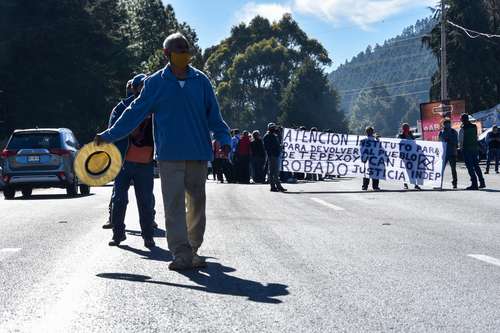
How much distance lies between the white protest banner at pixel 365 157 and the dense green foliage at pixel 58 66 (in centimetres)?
2502

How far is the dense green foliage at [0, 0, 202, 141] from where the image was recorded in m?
49.6

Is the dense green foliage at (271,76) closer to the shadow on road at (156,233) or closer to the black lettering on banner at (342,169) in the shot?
the black lettering on banner at (342,169)

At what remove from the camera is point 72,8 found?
53.2 metres

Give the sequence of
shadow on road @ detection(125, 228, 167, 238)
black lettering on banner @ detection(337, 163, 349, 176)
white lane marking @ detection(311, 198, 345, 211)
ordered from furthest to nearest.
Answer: black lettering on banner @ detection(337, 163, 349, 176)
white lane marking @ detection(311, 198, 345, 211)
shadow on road @ detection(125, 228, 167, 238)

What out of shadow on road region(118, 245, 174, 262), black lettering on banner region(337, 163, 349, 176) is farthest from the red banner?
shadow on road region(118, 245, 174, 262)

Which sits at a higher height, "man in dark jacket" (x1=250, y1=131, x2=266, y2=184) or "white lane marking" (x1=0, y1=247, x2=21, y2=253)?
"man in dark jacket" (x1=250, y1=131, x2=266, y2=184)

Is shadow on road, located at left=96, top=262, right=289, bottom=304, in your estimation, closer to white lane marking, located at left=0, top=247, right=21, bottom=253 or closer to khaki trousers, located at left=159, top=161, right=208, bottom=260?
khaki trousers, located at left=159, top=161, right=208, bottom=260

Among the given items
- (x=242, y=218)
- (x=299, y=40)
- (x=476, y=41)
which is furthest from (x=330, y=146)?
(x=299, y=40)

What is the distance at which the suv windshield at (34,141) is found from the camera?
2150 cm

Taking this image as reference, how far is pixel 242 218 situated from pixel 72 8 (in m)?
42.6

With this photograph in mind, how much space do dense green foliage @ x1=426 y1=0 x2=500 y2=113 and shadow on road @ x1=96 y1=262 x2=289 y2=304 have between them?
205ft

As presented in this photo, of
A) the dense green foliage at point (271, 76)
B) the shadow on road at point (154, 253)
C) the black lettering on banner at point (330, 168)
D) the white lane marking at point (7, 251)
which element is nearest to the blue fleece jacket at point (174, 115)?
the shadow on road at point (154, 253)

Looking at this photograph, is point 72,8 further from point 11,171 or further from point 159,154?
point 159,154

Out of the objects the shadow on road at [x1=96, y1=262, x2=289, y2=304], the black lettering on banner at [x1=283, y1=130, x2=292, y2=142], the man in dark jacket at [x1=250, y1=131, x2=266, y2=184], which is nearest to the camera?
the shadow on road at [x1=96, y1=262, x2=289, y2=304]
